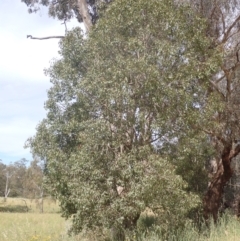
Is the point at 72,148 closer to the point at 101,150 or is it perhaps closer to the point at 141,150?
the point at 101,150

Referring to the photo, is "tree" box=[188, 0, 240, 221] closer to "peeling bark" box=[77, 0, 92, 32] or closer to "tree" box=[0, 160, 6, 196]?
"peeling bark" box=[77, 0, 92, 32]

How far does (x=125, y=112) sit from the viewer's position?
31.1 feet

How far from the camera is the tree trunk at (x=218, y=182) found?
43.3ft

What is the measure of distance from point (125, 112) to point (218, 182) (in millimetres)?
5707

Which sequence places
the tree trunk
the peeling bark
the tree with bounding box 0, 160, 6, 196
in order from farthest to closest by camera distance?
the tree with bounding box 0, 160, 6, 196, the peeling bark, the tree trunk

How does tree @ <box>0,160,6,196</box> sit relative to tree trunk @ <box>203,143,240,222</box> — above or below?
above

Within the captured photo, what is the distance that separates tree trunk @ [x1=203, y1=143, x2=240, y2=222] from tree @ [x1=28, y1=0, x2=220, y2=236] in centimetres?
361

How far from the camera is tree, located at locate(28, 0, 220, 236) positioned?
9047mm

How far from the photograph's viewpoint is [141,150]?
9.12 metres

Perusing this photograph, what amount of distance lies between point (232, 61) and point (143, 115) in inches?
197

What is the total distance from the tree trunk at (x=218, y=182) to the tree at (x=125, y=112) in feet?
11.8

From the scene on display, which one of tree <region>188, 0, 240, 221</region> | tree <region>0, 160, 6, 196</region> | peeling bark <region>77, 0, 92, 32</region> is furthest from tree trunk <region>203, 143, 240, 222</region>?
tree <region>0, 160, 6, 196</region>

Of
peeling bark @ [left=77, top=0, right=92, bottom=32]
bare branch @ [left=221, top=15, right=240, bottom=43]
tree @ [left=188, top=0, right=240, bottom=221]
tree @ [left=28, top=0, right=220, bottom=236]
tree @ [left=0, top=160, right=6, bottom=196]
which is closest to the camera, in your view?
tree @ [left=28, top=0, right=220, bottom=236]

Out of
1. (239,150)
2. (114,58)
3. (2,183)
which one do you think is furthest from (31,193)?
(114,58)
